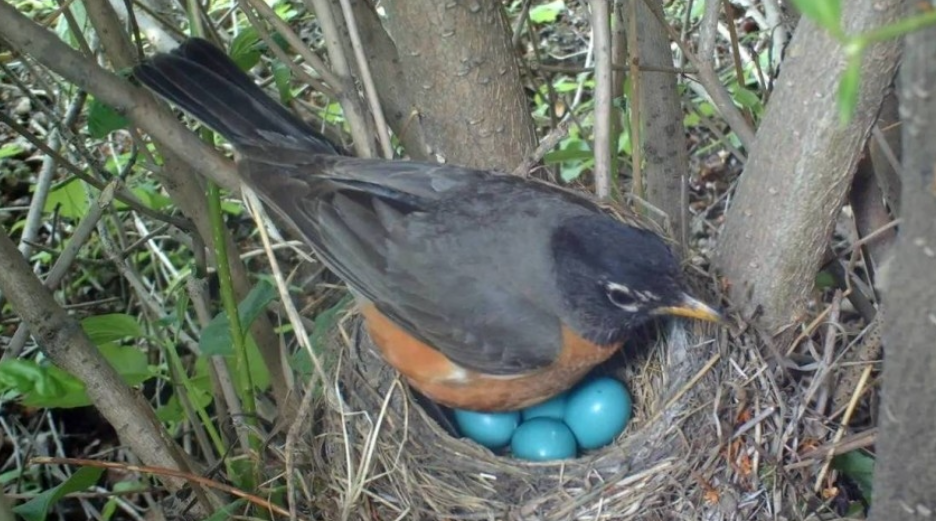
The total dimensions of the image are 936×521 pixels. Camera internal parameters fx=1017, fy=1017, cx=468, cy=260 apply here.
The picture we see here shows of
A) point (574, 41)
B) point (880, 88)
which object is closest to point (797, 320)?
point (880, 88)

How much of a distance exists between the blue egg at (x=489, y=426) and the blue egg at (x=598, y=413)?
0.15 meters

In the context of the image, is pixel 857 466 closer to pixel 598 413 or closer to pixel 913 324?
pixel 598 413

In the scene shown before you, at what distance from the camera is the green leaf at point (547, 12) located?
4262mm

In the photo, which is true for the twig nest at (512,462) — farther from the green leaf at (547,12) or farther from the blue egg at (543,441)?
the green leaf at (547,12)

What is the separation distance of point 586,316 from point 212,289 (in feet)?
5.34

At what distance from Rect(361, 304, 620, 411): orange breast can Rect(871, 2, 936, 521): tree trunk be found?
1233 mm

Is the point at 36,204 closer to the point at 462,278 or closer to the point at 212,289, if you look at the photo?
the point at 212,289

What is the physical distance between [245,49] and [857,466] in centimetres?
161

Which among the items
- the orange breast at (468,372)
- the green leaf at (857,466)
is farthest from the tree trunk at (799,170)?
the orange breast at (468,372)

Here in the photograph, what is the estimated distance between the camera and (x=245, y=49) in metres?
2.30

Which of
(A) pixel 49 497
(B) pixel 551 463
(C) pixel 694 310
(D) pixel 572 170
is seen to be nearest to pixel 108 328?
(A) pixel 49 497

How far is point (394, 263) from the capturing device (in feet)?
8.16

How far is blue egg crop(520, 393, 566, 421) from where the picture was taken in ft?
8.80

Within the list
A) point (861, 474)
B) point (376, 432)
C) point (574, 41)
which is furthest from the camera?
point (574, 41)
